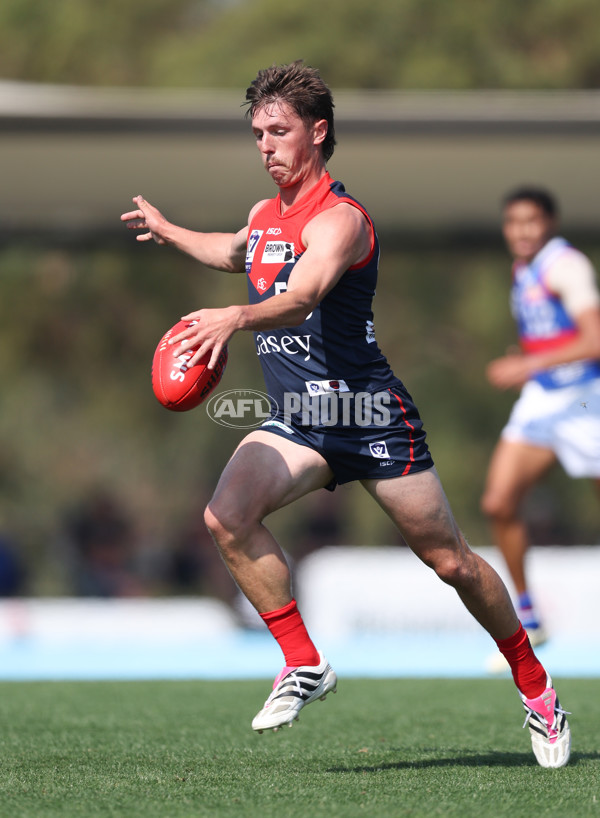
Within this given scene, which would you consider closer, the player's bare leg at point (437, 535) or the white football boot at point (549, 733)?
the player's bare leg at point (437, 535)

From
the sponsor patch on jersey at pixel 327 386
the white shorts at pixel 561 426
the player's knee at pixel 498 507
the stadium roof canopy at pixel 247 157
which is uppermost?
the stadium roof canopy at pixel 247 157

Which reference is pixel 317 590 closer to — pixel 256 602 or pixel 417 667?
pixel 417 667

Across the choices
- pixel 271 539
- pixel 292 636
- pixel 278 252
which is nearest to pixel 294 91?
pixel 278 252

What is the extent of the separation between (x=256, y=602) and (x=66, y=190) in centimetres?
952

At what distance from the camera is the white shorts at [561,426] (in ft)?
24.2

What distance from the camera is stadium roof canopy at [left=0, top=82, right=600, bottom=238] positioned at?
33.1ft

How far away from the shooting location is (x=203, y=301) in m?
19.3

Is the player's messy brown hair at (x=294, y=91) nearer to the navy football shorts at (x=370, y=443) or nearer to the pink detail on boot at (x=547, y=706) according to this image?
the navy football shorts at (x=370, y=443)

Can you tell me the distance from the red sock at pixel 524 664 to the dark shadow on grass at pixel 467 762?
255mm

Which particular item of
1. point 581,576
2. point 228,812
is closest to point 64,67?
point 581,576

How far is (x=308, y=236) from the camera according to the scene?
13.7ft

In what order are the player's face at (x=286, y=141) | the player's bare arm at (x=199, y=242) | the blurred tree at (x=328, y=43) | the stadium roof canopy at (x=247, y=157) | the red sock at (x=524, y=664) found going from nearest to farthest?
the player's face at (x=286, y=141)
the red sock at (x=524, y=664)
the player's bare arm at (x=199, y=242)
the stadium roof canopy at (x=247, y=157)
the blurred tree at (x=328, y=43)

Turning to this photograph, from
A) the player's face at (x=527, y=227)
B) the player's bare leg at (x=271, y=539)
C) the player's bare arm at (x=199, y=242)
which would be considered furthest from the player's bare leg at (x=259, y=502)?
the player's face at (x=527, y=227)

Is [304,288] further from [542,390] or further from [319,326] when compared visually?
[542,390]
